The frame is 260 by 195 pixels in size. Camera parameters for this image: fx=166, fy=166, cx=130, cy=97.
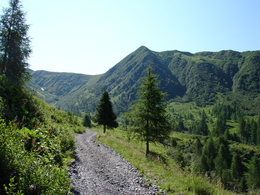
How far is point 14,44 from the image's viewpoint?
76.1 feet

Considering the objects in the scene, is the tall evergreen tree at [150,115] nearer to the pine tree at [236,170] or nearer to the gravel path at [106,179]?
the gravel path at [106,179]

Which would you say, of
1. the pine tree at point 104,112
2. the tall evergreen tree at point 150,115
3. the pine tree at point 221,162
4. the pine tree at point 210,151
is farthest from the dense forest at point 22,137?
the pine tree at point 210,151

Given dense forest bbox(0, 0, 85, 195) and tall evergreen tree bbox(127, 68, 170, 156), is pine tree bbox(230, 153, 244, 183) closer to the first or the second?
tall evergreen tree bbox(127, 68, 170, 156)

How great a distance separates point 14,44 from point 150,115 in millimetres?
21140

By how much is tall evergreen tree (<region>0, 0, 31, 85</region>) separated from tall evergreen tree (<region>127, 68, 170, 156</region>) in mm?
16236

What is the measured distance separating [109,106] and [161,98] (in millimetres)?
29346

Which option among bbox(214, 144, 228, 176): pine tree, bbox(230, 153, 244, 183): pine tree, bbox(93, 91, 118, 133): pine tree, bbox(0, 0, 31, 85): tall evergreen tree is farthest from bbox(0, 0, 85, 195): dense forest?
bbox(230, 153, 244, 183): pine tree

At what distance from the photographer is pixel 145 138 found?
21781 mm

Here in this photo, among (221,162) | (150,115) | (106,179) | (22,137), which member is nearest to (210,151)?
(221,162)

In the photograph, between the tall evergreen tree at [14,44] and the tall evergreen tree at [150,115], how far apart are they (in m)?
16.2

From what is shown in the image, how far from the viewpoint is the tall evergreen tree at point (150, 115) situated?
20859 mm

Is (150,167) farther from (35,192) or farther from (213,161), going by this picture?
(213,161)

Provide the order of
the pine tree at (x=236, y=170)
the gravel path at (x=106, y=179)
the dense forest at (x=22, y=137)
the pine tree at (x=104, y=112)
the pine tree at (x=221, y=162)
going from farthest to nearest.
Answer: the pine tree at (x=221, y=162), the pine tree at (x=236, y=170), the pine tree at (x=104, y=112), the gravel path at (x=106, y=179), the dense forest at (x=22, y=137)

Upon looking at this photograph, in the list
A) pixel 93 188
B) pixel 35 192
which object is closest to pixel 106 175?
pixel 93 188
